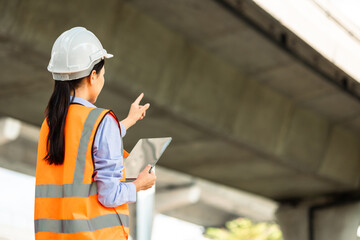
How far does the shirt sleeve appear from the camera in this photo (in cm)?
291

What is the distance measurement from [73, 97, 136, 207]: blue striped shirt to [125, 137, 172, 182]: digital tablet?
0.78ft

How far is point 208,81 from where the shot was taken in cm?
1230

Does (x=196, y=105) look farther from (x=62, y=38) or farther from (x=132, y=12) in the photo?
(x=62, y=38)

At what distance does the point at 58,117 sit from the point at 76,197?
0.44m

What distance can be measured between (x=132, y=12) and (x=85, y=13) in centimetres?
Result: 108

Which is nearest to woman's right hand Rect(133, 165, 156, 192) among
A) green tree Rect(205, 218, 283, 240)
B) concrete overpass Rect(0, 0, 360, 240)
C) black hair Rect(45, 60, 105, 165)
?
black hair Rect(45, 60, 105, 165)

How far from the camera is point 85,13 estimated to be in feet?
31.6

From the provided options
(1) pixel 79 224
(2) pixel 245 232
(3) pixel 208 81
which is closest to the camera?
(1) pixel 79 224

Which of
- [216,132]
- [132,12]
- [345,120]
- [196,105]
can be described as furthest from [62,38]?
[345,120]

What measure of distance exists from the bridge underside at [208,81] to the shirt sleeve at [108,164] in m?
6.27

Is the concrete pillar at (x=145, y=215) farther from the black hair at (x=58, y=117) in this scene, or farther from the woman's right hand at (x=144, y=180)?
the black hair at (x=58, y=117)

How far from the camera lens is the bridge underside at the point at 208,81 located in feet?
32.0

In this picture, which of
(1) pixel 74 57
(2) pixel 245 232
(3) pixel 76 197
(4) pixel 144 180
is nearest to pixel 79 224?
(3) pixel 76 197

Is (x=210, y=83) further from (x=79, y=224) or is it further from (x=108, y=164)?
(x=79, y=224)
